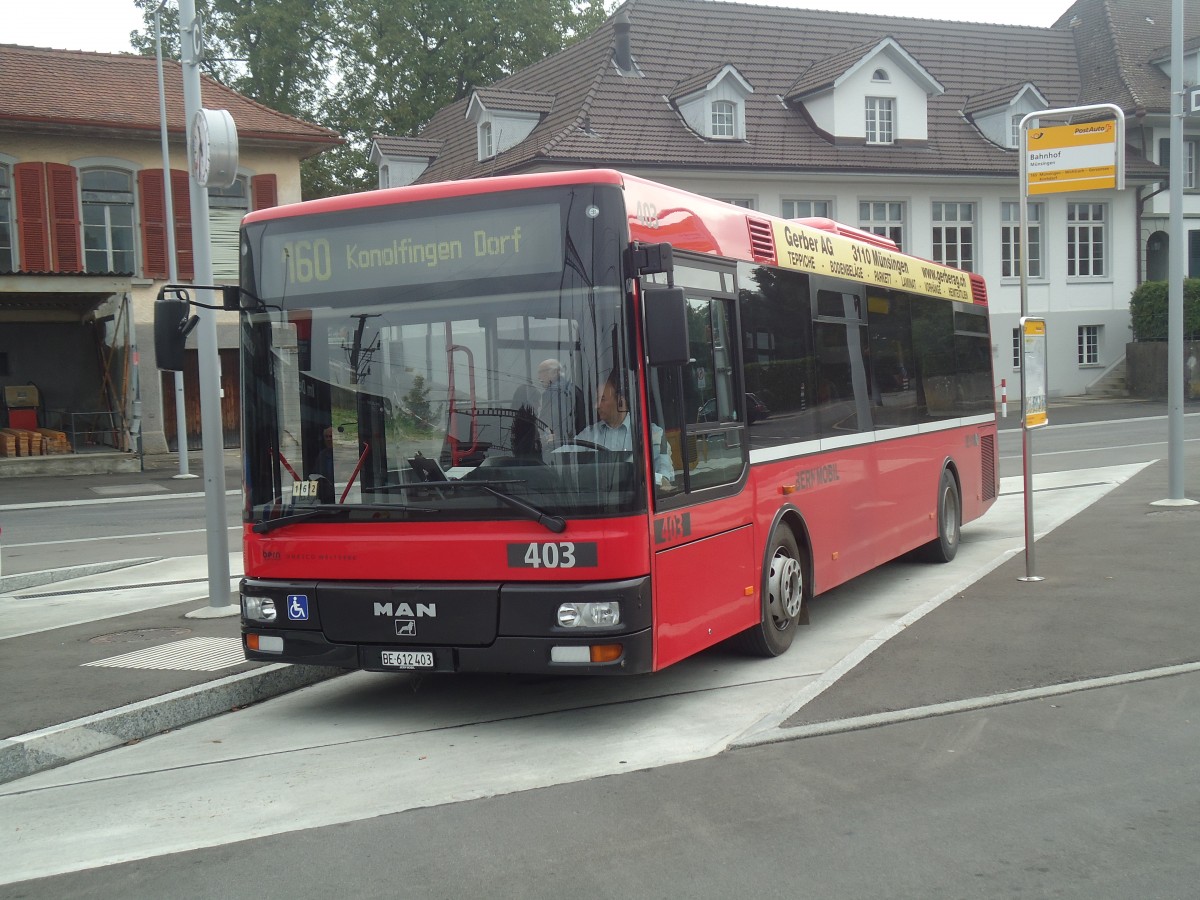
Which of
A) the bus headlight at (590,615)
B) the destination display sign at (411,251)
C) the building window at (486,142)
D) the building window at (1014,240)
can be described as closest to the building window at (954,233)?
the building window at (1014,240)

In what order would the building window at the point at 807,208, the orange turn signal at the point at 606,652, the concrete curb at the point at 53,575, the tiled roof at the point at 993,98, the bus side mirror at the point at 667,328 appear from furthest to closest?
the tiled roof at the point at 993,98 < the building window at the point at 807,208 < the concrete curb at the point at 53,575 < the orange turn signal at the point at 606,652 < the bus side mirror at the point at 667,328

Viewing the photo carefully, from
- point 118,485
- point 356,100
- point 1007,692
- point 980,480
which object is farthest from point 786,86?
point 1007,692

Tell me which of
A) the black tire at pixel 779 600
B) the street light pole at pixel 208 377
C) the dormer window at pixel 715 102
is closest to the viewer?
the black tire at pixel 779 600

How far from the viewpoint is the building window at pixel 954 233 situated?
4103cm

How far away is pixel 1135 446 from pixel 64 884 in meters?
23.9

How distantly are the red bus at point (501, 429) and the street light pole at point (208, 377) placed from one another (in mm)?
2700

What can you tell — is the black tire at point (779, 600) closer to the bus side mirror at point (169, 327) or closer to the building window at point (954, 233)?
the bus side mirror at point (169, 327)

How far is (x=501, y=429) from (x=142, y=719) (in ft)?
8.37

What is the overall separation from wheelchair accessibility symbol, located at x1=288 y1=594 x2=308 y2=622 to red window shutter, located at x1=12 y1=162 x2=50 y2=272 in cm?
2733

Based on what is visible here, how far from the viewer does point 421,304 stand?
6.63 m

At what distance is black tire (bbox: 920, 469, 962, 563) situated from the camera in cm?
1205

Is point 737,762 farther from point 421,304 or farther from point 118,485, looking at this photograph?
point 118,485

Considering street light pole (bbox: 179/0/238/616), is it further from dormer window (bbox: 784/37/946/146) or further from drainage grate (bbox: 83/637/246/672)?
dormer window (bbox: 784/37/946/146)

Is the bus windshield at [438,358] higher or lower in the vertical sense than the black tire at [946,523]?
higher
